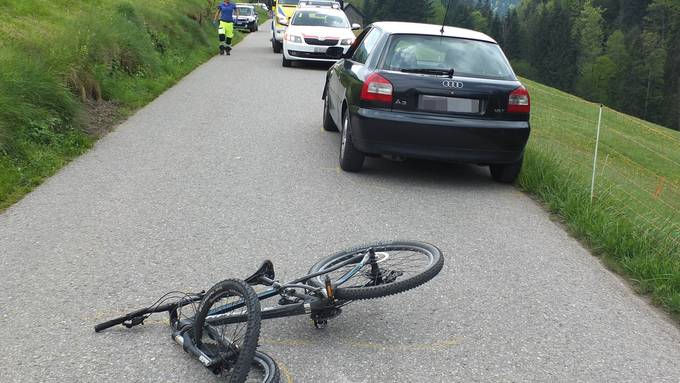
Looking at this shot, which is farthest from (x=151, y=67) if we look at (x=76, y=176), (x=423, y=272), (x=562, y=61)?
(x=562, y=61)

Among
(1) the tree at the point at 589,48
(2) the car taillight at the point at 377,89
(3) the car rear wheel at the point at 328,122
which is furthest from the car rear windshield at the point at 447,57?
(1) the tree at the point at 589,48

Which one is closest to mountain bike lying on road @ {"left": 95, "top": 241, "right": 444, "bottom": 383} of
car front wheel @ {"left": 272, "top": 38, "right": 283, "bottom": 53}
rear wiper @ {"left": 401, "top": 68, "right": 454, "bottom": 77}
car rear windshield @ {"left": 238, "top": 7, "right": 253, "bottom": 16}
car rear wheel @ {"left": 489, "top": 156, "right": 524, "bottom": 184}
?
rear wiper @ {"left": 401, "top": 68, "right": 454, "bottom": 77}

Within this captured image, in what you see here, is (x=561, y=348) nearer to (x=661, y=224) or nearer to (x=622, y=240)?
(x=622, y=240)

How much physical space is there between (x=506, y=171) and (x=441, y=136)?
3.55 ft

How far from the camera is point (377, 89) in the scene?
311 inches

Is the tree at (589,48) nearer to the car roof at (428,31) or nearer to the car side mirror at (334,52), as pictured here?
the car side mirror at (334,52)

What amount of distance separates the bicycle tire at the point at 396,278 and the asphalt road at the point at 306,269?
315 mm

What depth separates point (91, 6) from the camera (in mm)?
17922

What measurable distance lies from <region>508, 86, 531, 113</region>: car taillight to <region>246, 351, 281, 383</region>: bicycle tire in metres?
4.95

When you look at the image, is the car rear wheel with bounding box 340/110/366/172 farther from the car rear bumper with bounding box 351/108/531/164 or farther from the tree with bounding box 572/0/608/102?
the tree with bounding box 572/0/608/102

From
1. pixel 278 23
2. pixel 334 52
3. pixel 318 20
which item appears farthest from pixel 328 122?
pixel 278 23

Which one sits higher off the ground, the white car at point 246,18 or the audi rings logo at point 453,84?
the audi rings logo at point 453,84

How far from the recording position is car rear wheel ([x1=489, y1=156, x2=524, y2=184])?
8.37 metres

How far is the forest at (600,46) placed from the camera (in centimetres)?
9569
